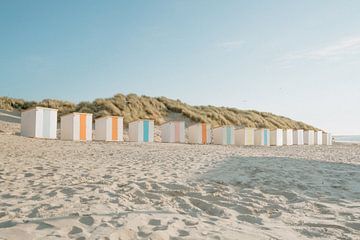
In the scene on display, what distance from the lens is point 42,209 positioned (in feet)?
11.7

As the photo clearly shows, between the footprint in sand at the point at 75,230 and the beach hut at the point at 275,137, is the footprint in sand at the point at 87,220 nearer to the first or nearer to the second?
the footprint in sand at the point at 75,230

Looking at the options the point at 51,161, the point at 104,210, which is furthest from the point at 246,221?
the point at 51,161

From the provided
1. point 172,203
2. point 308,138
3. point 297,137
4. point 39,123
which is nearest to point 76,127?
point 39,123

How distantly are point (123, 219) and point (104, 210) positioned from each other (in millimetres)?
387

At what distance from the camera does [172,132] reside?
58.2ft

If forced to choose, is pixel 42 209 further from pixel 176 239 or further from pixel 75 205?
pixel 176 239

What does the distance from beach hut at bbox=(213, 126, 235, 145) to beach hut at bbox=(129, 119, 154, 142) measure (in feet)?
15.1

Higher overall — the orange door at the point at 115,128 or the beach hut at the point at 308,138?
the orange door at the point at 115,128

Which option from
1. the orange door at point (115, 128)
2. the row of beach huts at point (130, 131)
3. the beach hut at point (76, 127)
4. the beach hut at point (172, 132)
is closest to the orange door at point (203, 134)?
the row of beach huts at point (130, 131)

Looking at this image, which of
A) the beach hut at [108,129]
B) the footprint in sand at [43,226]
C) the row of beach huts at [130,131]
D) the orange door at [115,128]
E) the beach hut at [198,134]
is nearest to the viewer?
the footprint in sand at [43,226]

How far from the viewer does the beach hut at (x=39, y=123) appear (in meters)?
13.2

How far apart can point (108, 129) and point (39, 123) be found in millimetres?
2939

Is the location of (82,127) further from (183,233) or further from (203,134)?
(183,233)

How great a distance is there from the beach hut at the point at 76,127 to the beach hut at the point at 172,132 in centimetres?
441
